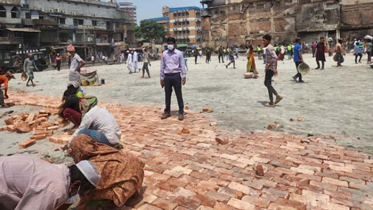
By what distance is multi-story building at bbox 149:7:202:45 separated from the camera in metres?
74.4

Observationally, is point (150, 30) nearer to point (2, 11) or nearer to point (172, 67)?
point (2, 11)

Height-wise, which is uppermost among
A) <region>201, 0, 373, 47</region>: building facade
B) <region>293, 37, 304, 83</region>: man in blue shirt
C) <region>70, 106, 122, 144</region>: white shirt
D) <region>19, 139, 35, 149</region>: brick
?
<region>201, 0, 373, 47</region>: building facade

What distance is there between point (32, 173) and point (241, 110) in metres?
5.47

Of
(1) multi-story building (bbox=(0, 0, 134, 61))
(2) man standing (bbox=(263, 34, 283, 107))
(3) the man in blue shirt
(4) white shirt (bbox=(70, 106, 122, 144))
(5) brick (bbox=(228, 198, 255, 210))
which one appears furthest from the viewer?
(1) multi-story building (bbox=(0, 0, 134, 61))

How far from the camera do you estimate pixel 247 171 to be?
3535mm

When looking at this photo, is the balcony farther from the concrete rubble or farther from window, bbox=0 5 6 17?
the concrete rubble

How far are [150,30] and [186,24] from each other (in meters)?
10.7

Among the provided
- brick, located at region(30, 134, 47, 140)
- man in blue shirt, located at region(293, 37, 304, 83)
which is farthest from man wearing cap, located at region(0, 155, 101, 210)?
man in blue shirt, located at region(293, 37, 304, 83)

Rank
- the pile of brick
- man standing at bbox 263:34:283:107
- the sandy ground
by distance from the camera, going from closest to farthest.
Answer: the sandy ground < the pile of brick < man standing at bbox 263:34:283:107

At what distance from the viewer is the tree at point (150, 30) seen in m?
70.8

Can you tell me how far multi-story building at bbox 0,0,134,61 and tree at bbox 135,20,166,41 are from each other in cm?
1245

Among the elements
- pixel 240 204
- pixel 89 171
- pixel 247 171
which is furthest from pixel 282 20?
pixel 89 171

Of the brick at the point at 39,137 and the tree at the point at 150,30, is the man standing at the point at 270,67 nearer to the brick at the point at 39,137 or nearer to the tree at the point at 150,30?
the brick at the point at 39,137

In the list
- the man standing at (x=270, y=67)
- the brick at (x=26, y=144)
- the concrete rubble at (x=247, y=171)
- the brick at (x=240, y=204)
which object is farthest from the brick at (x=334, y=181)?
the brick at (x=26, y=144)
